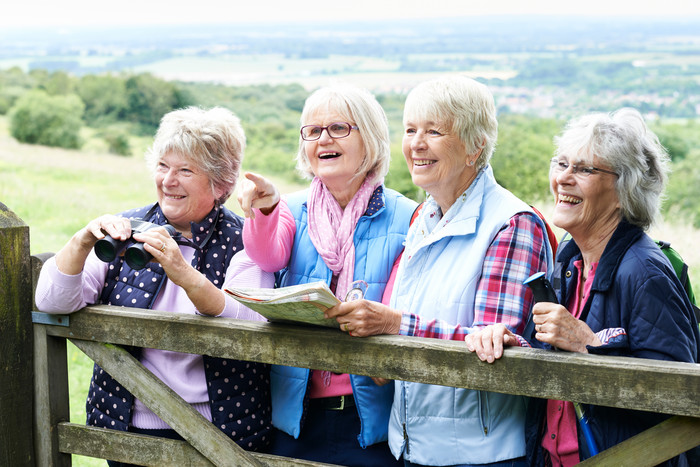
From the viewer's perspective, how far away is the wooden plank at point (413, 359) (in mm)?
2111

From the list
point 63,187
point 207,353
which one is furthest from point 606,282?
point 63,187

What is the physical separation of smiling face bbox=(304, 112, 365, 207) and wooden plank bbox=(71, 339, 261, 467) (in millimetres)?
1026

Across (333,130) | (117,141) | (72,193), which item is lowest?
(72,193)

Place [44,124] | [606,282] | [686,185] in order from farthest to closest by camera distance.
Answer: [44,124]
[686,185]
[606,282]

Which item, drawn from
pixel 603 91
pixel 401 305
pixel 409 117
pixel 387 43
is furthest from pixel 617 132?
pixel 387 43

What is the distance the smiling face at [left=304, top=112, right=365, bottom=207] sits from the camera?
2.92 meters

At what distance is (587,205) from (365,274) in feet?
2.84

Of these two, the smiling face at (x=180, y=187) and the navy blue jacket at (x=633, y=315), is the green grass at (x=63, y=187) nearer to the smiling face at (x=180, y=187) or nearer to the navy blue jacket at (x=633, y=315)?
the smiling face at (x=180, y=187)

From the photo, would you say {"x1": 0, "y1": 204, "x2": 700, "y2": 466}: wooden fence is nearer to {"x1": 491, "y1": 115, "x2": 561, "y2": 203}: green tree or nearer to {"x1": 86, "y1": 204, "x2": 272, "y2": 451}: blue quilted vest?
{"x1": 86, "y1": 204, "x2": 272, "y2": 451}: blue quilted vest

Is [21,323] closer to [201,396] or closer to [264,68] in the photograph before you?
[201,396]

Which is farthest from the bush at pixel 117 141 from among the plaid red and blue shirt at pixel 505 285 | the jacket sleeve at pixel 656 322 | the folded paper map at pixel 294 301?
the jacket sleeve at pixel 656 322

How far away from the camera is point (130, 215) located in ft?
9.97

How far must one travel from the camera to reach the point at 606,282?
2.32 m

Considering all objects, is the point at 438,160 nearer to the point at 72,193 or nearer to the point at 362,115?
the point at 362,115
